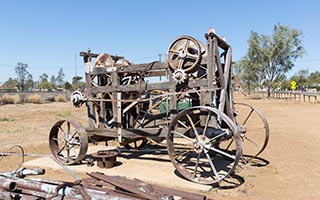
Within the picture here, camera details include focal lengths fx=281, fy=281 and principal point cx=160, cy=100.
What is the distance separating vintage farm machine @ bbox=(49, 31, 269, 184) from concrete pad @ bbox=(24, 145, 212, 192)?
0.22 metres

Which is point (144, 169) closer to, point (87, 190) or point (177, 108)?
point (177, 108)

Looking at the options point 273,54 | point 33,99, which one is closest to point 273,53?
point 273,54

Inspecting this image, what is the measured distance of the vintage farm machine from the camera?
17.8 ft

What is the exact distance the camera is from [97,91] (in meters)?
7.38

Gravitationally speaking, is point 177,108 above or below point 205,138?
above

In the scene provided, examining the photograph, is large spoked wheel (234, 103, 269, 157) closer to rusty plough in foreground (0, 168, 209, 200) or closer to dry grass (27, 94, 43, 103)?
rusty plough in foreground (0, 168, 209, 200)

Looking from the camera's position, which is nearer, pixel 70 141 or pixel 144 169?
pixel 144 169

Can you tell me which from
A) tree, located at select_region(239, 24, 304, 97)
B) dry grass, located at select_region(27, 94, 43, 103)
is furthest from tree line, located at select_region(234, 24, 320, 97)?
dry grass, located at select_region(27, 94, 43, 103)

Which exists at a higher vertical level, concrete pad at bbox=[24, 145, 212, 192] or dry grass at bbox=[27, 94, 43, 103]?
dry grass at bbox=[27, 94, 43, 103]

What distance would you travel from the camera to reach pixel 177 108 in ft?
20.4

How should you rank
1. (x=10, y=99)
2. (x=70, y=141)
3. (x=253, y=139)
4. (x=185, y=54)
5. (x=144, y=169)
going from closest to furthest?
(x=185, y=54)
(x=144, y=169)
(x=70, y=141)
(x=253, y=139)
(x=10, y=99)

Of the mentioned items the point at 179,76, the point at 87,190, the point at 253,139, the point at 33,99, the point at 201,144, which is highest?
the point at 179,76

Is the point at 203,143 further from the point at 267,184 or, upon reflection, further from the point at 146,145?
the point at 146,145

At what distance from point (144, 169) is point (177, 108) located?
1.61 meters
